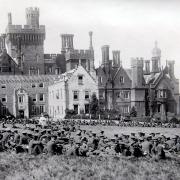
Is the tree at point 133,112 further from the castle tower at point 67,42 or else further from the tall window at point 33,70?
the castle tower at point 67,42

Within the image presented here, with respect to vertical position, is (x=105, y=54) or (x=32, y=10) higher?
(x=32, y=10)

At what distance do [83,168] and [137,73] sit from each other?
44623 mm

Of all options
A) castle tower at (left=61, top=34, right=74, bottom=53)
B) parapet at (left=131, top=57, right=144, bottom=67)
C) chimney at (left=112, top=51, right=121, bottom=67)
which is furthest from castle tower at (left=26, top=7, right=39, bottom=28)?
parapet at (left=131, top=57, right=144, bottom=67)

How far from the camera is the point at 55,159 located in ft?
66.6

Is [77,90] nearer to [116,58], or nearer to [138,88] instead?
[138,88]

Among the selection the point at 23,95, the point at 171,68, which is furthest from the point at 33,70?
the point at 171,68

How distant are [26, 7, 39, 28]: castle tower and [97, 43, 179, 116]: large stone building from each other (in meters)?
19.1

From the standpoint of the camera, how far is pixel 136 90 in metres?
61.6

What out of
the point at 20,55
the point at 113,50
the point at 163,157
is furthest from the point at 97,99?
the point at 163,157

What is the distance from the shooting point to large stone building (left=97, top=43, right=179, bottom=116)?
61031mm

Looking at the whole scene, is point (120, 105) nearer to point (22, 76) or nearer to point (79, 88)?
point (79, 88)

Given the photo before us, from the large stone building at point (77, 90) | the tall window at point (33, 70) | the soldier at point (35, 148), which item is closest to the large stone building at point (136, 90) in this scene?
the large stone building at point (77, 90)

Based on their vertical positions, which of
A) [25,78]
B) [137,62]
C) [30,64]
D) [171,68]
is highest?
[30,64]

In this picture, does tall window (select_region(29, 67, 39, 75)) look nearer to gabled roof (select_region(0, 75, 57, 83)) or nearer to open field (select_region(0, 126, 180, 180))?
gabled roof (select_region(0, 75, 57, 83))
